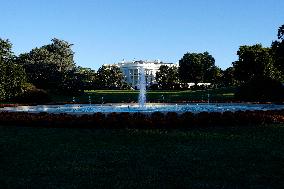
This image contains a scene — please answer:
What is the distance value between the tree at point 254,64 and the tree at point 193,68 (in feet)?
102

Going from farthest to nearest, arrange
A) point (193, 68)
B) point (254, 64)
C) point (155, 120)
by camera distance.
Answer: point (193, 68)
point (254, 64)
point (155, 120)

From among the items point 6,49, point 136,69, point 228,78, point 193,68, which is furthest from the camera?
point 136,69

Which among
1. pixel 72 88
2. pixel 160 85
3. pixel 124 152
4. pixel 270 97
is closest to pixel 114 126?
pixel 124 152

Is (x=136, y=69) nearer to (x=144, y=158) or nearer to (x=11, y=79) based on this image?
(x=11, y=79)

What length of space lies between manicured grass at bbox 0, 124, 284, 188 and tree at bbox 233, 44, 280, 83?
1836 inches

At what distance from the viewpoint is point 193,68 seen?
92375mm

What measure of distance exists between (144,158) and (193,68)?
→ 83.4 m

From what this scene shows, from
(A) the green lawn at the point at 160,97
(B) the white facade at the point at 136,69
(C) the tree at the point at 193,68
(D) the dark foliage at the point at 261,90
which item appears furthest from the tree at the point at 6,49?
(B) the white facade at the point at 136,69

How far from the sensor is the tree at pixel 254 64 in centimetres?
5934

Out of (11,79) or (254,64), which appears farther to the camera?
(254,64)

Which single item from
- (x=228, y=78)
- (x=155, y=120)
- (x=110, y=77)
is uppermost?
(x=110, y=77)

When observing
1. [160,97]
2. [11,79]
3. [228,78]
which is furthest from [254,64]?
[11,79]

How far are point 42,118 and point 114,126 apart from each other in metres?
2.88

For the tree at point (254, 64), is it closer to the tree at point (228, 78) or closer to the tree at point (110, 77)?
the tree at point (228, 78)
